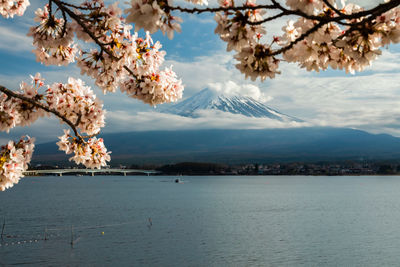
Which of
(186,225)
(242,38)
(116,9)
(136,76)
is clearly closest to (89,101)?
(136,76)

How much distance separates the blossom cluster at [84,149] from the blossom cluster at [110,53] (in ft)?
3.28

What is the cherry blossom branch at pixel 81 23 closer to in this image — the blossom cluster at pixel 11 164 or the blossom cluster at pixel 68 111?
the blossom cluster at pixel 68 111

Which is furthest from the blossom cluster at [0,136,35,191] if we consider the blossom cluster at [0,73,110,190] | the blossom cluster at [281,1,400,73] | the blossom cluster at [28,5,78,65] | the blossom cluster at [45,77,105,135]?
the blossom cluster at [281,1,400,73]

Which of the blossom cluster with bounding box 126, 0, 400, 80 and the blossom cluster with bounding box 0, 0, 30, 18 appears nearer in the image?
the blossom cluster with bounding box 126, 0, 400, 80

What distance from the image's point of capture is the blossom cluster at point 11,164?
5590 mm

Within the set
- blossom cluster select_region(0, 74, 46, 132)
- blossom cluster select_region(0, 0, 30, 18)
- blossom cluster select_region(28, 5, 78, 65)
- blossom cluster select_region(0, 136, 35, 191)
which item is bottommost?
blossom cluster select_region(0, 136, 35, 191)

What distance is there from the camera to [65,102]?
22.1 feet

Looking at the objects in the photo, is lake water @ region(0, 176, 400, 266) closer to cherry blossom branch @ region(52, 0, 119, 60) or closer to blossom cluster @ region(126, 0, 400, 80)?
cherry blossom branch @ region(52, 0, 119, 60)

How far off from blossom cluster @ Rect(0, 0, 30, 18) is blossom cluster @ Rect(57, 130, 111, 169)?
7.74 feet

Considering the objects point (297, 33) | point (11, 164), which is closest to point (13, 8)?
point (11, 164)

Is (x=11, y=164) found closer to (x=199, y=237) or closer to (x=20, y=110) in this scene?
(x=20, y=110)

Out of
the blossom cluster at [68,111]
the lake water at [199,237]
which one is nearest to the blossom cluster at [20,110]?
the blossom cluster at [68,111]

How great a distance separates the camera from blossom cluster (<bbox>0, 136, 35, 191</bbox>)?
5.59 meters

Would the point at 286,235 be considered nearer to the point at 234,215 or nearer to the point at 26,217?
the point at 234,215
